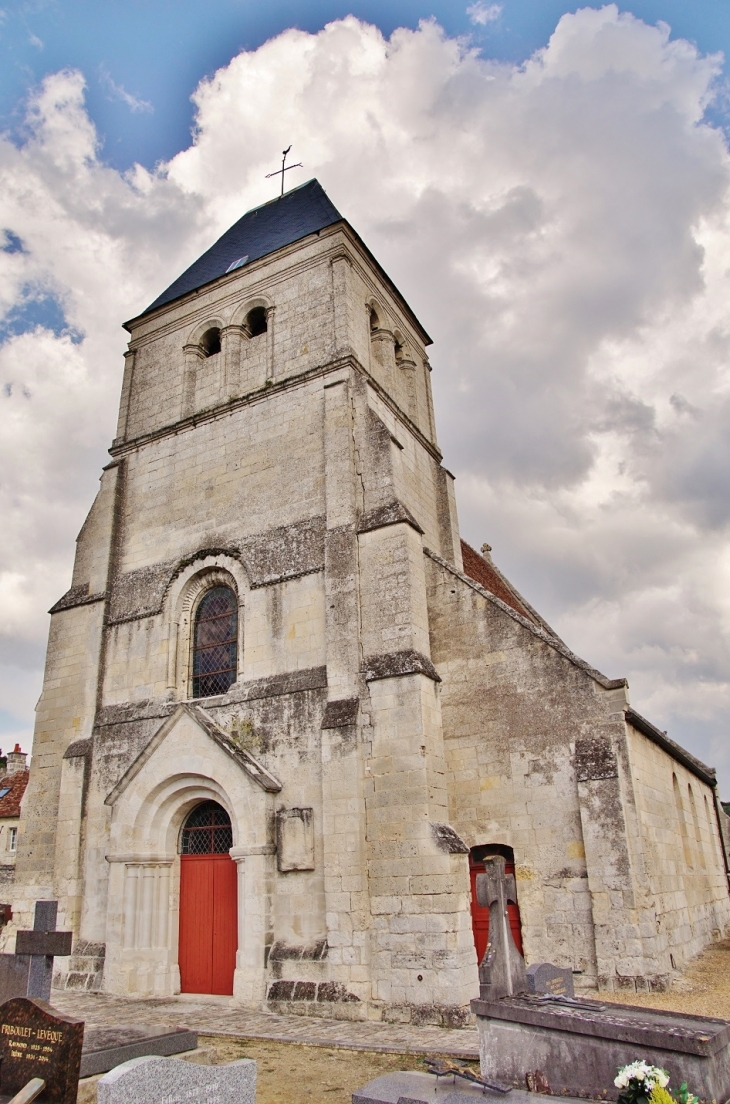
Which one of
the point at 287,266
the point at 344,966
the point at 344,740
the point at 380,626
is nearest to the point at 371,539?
the point at 380,626

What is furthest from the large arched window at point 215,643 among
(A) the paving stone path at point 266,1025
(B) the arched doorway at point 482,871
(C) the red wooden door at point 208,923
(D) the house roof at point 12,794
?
(D) the house roof at point 12,794

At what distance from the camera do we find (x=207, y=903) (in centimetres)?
1106

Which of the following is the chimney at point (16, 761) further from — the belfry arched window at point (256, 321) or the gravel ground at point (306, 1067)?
the gravel ground at point (306, 1067)

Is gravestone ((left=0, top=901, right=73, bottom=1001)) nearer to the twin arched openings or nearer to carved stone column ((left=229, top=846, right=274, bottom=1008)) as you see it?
carved stone column ((left=229, top=846, right=274, bottom=1008))

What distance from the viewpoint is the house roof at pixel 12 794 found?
23.0 metres

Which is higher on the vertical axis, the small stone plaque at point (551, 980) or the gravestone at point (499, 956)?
the gravestone at point (499, 956)

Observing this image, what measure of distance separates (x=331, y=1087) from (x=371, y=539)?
690 cm

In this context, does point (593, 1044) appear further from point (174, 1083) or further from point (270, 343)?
point (270, 343)

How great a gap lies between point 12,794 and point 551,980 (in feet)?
70.5

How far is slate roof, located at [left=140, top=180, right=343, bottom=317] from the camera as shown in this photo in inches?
611

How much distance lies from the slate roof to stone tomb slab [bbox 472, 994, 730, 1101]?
43.2 feet

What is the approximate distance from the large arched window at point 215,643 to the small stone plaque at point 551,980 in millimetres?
6671

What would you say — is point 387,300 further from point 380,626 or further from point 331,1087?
point 331,1087

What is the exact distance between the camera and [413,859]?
369 inches
